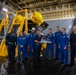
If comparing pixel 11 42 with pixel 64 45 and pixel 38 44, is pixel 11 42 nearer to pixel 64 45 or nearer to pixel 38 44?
pixel 38 44

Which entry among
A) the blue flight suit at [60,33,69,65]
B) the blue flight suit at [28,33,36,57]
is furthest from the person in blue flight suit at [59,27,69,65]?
the blue flight suit at [28,33,36,57]

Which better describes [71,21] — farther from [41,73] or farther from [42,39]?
[41,73]

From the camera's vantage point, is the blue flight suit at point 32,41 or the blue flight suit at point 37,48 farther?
the blue flight suit at point 32,41

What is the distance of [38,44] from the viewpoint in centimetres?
693

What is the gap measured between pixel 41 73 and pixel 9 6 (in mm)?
10201

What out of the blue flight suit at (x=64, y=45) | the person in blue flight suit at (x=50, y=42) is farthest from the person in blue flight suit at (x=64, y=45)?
the person in blue flight suit at (x=50, y=42)

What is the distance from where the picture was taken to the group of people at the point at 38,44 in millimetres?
6060

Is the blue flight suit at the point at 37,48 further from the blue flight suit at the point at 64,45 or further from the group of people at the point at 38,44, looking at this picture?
the blue flight suit at the point at 64,45

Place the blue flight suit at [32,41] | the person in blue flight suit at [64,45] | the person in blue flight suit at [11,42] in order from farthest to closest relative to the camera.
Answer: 1. the blue flight suit at [32,41]
2. the person in blue flight suit at [11,42]
3. the person in blue flight suit at [64,45]

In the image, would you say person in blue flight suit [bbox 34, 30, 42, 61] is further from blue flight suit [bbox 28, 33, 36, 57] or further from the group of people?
blue flight suit [bbox 28, 33, 36, 57]

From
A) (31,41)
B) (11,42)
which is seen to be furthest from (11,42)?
(31,41)

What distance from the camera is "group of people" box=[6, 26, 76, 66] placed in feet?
19.9

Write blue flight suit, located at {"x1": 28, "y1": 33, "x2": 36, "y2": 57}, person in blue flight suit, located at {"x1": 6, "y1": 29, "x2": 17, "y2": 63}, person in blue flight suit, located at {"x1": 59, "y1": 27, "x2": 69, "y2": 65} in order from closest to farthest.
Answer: person in blue flight suit, located at {"x1": 59, "y1": 27, "x2": 69, "y2": 65} → person in blue flight suit, located at {"x1": 6, "y1": 29, "x2": 17, "y2": 63} → blue flight suit, located at {"x1": 28, "y1": 33, "x2": 36, "y2": 57}

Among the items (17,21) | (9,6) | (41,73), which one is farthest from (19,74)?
(9,6)
